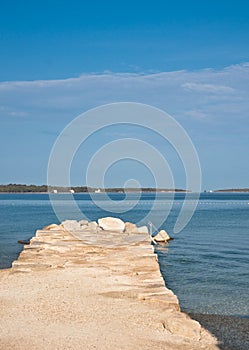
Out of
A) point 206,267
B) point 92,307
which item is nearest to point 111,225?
point 206,267

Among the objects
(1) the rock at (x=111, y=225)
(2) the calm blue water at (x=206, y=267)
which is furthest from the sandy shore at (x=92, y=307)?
(1) the rock at (x=111, y=225)

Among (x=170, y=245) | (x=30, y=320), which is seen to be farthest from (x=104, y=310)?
(x=170, y=245)

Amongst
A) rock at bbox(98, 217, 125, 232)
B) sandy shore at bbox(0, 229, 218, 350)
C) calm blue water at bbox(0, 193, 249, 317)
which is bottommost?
calm blue water at bbox(0, 193, 249, 317)

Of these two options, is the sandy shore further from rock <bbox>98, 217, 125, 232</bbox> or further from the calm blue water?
rock <bbox>98, 217, 125, 232</bbox>

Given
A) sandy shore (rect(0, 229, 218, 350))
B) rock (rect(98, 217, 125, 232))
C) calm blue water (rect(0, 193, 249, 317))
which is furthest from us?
rock (rect(98, 217, 125, 232))

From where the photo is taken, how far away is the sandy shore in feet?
28.7

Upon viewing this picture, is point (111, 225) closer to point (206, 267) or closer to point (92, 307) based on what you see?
point (206, 267)

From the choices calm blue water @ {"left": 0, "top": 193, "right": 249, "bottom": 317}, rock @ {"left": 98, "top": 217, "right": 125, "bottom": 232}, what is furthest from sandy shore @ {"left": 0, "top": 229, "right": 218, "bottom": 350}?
rock @ {"left": 98, "top": 217, "right": 125, "bottom": 232}

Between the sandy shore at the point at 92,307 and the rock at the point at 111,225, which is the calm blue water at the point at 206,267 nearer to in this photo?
the sandy shore at the point at 92,307

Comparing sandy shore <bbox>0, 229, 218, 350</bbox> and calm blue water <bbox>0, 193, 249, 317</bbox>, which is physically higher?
sandy shore <bbox>0, 229, 218, 350</bbox>

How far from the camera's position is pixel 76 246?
19781mm

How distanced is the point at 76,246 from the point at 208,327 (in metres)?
9.78

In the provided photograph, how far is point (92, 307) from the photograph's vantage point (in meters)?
10.8

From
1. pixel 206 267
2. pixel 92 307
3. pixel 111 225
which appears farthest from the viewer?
pixel 111 225
